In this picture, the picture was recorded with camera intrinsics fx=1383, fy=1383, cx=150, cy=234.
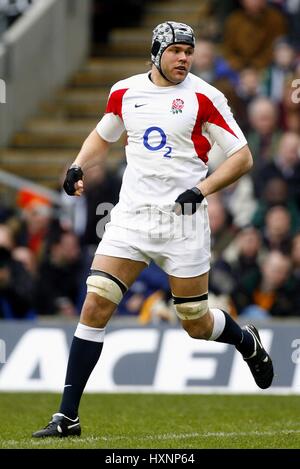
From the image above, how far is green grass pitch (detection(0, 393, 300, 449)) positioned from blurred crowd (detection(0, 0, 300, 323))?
2.01 m

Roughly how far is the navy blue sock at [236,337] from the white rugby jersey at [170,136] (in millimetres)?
1037

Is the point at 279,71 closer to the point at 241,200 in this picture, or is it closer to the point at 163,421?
the point at 241,200

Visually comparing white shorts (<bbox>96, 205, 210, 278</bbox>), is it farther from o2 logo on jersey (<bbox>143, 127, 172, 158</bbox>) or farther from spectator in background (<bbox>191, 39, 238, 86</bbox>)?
spectator in background (<bbox>191, 39, 238, 86</bbox>)

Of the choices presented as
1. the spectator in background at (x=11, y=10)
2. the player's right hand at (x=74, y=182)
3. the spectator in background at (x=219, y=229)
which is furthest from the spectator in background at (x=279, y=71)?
A: the player's right hand at (x=74, y=182)

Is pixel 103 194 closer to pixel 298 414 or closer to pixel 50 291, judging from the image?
pixel 50 291

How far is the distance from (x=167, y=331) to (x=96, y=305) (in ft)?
12.4

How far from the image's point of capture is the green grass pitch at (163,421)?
835 cm

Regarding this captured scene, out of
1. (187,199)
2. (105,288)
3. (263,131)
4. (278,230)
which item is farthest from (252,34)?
(105,288)

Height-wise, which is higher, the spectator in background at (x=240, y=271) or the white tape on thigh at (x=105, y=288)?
the white tape on thigh at (x=105, y=288)

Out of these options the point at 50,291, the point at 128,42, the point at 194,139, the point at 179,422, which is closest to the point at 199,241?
the point at 194,139

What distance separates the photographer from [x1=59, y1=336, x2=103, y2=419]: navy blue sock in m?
8.57

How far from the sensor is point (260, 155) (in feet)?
48.5

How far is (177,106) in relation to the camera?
28.2 feet

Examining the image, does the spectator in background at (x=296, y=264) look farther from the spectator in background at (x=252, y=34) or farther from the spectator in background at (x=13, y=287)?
the spectator in background at (x=252, y=34)
